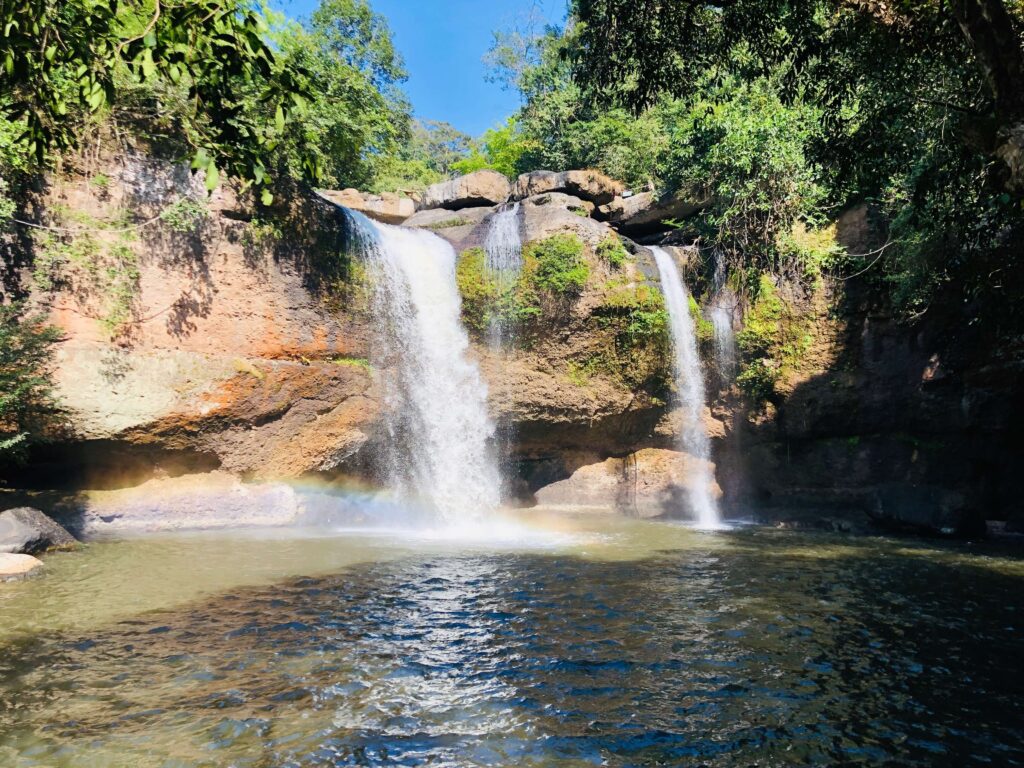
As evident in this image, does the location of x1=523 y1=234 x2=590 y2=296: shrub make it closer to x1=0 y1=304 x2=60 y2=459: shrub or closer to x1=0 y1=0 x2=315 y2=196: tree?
x1=0 y1=304 x2=60 y2=459: shrub

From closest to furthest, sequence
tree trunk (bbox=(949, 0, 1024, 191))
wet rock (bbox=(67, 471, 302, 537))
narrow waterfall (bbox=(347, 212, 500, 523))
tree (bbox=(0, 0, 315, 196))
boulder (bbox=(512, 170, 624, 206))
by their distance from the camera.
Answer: tree (bbox=(0, 0, 315, 196)), tree trunk (bbox=(949, 0, 1024, 191)), wet rock (bbox=(67, 471, 302, 537)), narrow waterfall (bbox=(347, 212, 500, 523)), boulder (bbox=(512, 170, 624, 206))

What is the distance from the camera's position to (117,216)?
12734 mm

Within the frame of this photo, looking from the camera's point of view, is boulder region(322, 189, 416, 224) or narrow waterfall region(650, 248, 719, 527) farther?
boulder region(322, 189, 416, 224)

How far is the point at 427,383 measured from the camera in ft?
52.2

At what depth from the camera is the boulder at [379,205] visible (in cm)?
2217

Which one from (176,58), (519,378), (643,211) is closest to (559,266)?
(519,378)

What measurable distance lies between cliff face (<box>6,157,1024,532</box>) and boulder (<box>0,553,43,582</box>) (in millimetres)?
4062

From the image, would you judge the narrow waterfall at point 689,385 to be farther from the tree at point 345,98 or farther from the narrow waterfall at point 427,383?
the tree at point 345,98

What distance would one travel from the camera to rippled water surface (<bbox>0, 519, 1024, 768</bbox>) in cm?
415

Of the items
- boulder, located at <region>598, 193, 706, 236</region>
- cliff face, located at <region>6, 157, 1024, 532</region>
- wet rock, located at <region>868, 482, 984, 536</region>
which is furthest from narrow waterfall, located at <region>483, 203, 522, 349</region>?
wet rock, located at <region>868, 482, 984, 536</region>

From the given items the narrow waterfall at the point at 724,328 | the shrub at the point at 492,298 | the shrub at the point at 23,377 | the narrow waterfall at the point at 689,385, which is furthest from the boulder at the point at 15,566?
the narrow waterfall at the point at 724,328

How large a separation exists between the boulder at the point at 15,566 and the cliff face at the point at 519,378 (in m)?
4.06

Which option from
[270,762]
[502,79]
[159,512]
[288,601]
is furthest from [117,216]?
[502,79]

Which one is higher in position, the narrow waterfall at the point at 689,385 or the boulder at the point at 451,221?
the boulder at the point at 451,221
